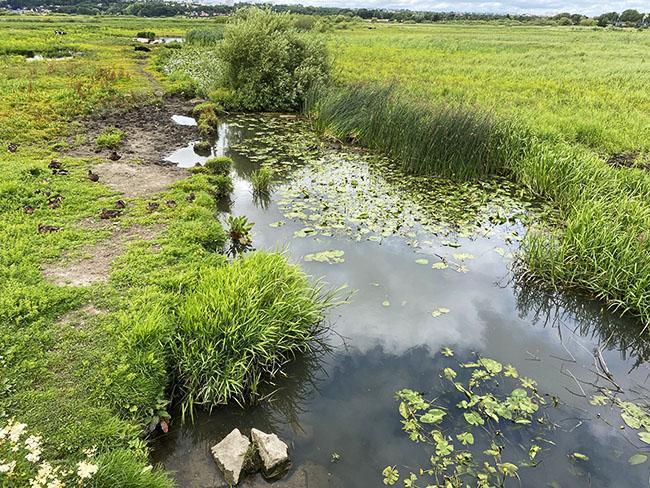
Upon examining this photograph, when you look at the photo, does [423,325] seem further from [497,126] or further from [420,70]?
[420,70]

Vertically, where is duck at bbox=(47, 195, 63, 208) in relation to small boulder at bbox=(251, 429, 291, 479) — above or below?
above

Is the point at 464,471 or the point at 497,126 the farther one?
the point at 497,126

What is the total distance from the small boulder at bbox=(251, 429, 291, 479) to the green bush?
655 inches

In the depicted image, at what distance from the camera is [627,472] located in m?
4.47

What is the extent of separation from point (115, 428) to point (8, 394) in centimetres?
128

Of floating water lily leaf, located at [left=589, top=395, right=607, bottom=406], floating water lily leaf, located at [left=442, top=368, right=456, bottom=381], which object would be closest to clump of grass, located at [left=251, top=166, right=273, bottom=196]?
floating water lily leaf, located at [left=442, top=368, right=456, bottom=381]

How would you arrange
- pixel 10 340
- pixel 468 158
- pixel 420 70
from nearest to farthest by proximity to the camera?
1. pixel 10 340
2. pixel 468 158
3. pixel 420 70

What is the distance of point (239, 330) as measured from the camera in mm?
5242

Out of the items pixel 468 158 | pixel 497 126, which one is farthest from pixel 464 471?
pixel 497 126

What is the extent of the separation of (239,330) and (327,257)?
125 inches

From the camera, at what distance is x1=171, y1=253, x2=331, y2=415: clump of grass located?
498cm

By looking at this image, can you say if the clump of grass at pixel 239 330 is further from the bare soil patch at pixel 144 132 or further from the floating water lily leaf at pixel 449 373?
the bare soil patch at pixel 144 132

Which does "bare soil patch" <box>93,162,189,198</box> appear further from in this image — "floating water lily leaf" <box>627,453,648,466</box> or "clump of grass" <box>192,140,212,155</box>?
"floating water lily leaf" <box>627,453,648,466</box>

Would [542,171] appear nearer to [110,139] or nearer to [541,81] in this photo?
[110,139]
